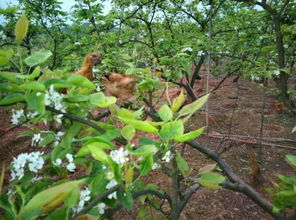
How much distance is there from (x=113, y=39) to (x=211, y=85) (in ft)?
13.4

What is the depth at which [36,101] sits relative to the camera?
67cm

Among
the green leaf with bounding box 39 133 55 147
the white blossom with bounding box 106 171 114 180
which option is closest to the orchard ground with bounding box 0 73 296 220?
the green leaf with bounding box 39 133 55 147

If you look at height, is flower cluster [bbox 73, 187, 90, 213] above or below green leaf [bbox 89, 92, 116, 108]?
below

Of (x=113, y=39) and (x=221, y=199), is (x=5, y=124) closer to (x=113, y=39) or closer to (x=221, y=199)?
(x=113, y=39)

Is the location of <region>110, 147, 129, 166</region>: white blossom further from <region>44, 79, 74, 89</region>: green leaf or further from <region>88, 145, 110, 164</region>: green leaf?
<region>44, 79, 74, 89</region>: green leaf

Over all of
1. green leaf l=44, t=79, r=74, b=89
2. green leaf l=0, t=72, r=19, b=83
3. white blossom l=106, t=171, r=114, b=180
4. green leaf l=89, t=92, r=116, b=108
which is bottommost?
white blossom l=106, t=171, r=114, b=180

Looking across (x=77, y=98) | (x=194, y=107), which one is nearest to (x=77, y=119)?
(x=77, y=98)

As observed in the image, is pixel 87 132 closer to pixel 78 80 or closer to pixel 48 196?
pixel 78 80

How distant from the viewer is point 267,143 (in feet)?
12.5

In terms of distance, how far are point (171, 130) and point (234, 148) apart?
327 cm

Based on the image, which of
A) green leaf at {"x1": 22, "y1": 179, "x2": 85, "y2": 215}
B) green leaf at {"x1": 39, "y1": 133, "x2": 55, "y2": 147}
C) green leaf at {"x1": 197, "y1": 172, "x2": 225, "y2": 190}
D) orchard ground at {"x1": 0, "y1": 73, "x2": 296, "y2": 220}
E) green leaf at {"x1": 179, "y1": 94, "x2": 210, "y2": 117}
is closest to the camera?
green leaf at {"x1": 22, "y1": 179, "x2": 85, "y2": 215}

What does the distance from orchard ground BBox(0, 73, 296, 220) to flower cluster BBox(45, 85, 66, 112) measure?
62cm

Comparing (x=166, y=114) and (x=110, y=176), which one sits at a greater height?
(x=166, y=114)

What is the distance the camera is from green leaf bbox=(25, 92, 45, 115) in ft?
2.13
